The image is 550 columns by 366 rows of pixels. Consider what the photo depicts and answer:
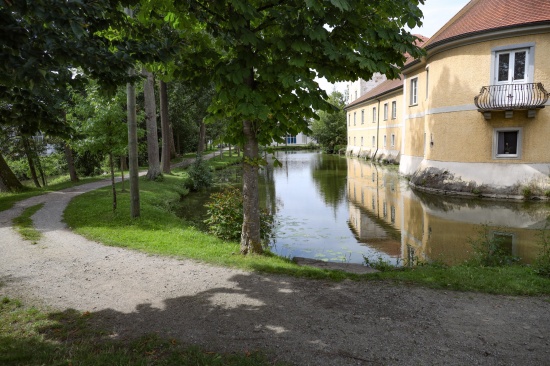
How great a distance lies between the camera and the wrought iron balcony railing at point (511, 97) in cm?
1602

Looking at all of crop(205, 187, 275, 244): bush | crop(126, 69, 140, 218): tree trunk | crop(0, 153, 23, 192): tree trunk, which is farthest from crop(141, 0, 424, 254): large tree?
crop(0, 153, 23, 192): tree trunk

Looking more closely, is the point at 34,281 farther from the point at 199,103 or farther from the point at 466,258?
the point at 199,103

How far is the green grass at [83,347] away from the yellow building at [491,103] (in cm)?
1664

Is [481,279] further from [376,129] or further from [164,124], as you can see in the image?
[376,129]

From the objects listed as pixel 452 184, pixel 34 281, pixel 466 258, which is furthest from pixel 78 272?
pixel 452 184

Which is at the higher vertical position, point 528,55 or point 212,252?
point 528,55

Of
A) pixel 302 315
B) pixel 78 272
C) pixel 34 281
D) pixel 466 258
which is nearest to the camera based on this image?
pixel 302 315

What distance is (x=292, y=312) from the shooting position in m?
4.98

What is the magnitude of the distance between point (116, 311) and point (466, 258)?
25.6ft

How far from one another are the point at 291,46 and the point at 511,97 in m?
15.1

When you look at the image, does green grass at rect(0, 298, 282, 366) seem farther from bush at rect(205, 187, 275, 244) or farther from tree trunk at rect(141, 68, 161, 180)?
tree trunk at rect(141, 68, 161, 180)

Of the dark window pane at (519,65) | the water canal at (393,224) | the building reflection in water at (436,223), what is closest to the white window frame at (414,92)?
the water canal at (393,224)

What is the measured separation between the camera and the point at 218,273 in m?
6.55

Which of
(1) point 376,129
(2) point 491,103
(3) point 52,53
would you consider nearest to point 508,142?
(2) point 491,103
